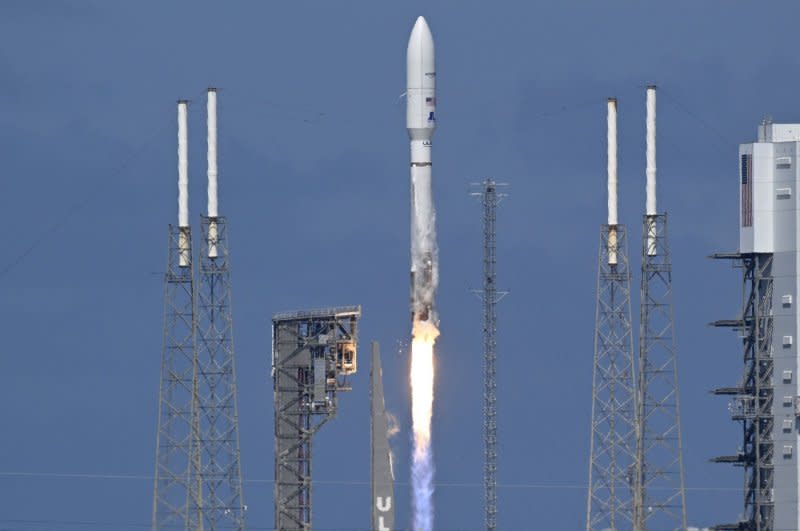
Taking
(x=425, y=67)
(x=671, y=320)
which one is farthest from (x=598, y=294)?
(x=425, y=67)

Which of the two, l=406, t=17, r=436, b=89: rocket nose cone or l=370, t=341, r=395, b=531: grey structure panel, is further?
l=406, t=17, r=436, b=89: rocket nose cone

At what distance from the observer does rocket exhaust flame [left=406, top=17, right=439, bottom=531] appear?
191 m

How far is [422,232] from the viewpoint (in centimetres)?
19100

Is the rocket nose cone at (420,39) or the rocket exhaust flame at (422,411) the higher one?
the rocket nose cone at (420,39)

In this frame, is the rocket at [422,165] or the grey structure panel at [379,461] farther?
the rocket at [422,165]

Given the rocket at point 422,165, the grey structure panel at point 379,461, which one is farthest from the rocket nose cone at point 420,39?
the grey structure panel at point 379,461

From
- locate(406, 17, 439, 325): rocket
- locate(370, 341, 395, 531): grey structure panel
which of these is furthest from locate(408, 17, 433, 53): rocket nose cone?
locate(370, 341, 395, 531): grey structure panel

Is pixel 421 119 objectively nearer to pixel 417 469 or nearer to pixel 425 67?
pixel 425 67

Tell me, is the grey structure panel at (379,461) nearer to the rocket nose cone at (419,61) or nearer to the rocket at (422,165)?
the rocket at (422,165)

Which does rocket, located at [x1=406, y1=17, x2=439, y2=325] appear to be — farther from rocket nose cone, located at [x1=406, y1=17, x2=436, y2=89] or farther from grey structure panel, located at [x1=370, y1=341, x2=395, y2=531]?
grey structure panel, located at [x1=370, y1=341, x2=395, y2=531]

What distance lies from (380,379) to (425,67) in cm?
1610

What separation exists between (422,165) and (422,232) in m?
3.29


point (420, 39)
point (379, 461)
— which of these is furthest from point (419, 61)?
point (379, 461)

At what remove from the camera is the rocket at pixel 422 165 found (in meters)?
191
